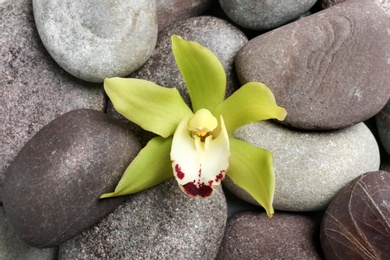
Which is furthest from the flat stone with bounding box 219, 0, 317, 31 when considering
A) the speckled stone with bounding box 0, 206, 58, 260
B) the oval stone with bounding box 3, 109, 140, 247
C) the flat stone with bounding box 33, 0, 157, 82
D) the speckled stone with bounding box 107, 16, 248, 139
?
the speckled stone with bounding box 0, 206, 58, 260

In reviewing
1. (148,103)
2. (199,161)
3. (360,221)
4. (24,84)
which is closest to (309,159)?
(360,221)

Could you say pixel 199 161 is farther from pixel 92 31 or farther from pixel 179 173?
pixel 92 31

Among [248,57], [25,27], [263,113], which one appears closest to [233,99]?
[263,113]

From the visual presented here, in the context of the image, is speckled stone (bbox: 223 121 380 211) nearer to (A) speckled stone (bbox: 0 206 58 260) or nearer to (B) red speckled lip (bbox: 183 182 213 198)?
(B) red speckled lip (bbox: 183 182 213 198)

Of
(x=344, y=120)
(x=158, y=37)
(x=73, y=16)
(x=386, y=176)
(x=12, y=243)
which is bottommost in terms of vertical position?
(x=12, y=243)

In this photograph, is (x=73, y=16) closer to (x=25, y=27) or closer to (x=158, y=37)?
(x=25, y=27)
